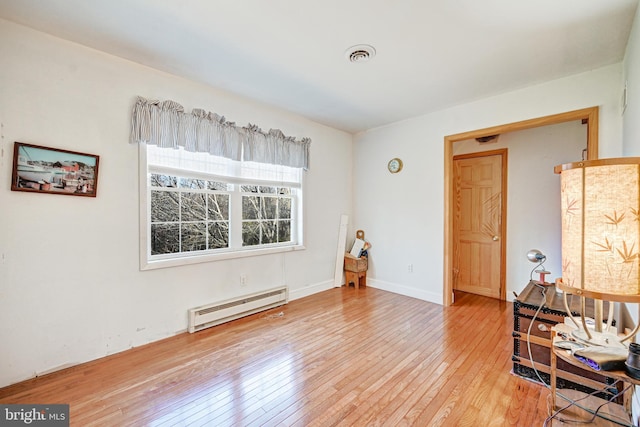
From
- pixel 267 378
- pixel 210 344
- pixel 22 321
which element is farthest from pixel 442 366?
pixel 22 321

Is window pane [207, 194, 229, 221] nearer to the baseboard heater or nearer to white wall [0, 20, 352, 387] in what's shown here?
white wall [0, 20, 352, 387]

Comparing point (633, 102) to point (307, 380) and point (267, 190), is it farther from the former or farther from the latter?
point (267, 190)

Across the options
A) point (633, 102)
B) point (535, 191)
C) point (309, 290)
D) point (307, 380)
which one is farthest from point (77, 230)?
point (535, 191)

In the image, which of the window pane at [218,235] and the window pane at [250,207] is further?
the window pane at [250,207]

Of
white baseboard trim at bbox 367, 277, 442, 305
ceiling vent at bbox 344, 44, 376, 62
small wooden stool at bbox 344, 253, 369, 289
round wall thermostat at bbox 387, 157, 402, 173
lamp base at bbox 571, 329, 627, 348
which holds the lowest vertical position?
white baseboard trim at bbox 367, 277, 442, 305

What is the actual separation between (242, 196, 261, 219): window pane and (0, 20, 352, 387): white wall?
2.40ft

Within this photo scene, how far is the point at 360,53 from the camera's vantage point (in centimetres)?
221

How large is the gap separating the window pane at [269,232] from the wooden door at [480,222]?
2.77 m

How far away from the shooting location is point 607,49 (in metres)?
2.15

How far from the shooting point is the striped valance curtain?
2414 mm

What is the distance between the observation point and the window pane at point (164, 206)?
2.57m

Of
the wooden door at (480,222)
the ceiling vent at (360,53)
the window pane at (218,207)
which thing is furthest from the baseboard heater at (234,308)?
the wooden door at (480,222)

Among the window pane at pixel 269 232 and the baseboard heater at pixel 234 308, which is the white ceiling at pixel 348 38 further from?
the baseboard heater at pixel 234 308

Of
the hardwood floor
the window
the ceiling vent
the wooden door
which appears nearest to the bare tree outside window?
the window
